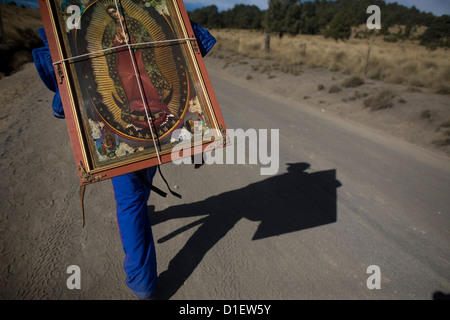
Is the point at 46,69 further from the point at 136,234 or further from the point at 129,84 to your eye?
the point at 136,234

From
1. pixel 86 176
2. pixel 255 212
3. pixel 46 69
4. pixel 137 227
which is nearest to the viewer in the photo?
pixel 86 176

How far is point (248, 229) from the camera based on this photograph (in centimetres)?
298

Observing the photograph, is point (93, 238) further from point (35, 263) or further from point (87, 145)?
point (87, 145)

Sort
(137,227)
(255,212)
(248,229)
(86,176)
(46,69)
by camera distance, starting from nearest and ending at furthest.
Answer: (86,176) → (46,69) → (137,227) → (248,229) → (255,212)

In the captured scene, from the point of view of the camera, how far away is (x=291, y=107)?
8109 millimetres

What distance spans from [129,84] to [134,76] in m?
0.07

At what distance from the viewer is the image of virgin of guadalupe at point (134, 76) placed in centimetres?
172

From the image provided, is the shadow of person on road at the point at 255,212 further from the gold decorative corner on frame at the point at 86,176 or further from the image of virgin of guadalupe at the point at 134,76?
the image of virgin of guadalupe at the point at 134,76

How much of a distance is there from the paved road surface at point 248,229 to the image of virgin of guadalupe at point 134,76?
4.76 ft

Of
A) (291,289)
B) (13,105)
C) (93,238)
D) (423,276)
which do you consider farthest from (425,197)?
(13,105)

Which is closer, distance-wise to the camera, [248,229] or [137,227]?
[137,227]

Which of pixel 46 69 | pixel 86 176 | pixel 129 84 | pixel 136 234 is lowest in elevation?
pixel 136 234

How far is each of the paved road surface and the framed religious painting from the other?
4.21 feet

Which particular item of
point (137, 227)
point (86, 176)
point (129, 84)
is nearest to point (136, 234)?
point (137, 227)
